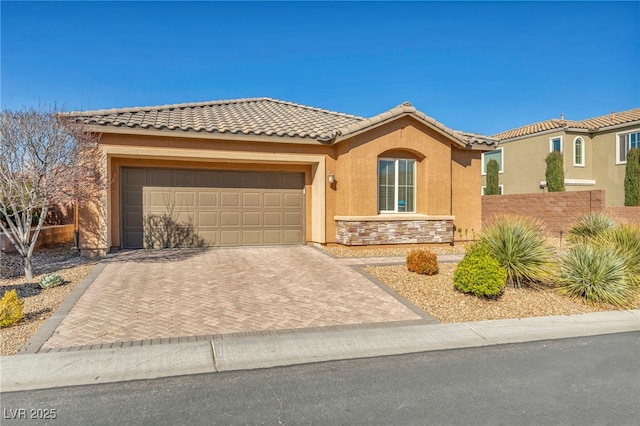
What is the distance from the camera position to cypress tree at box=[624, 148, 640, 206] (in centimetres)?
2373

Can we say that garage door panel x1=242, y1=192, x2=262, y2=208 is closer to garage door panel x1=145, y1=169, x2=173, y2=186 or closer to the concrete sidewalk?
garage door panel x1=145, y1=169, x2=173, y2=186

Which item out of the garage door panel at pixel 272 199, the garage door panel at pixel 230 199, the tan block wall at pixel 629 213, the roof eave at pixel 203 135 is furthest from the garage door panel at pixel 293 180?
the tan block wall at pixel 629 213

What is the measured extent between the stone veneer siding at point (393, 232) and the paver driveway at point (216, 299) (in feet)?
5.91

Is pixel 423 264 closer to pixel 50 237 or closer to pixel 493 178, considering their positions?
pixel 50 237

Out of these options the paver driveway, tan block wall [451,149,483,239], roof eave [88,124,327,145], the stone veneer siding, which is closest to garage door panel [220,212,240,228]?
the paver driveway

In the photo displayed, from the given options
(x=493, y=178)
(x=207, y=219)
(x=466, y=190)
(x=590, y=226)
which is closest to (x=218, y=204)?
(x=207, y=219)

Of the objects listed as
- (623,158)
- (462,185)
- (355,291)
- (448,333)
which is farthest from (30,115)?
(623,158)

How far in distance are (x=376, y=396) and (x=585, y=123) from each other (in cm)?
3218

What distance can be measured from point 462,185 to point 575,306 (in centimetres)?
749

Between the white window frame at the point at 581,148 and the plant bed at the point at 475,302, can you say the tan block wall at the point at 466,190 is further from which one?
the white window frame at the point at 581,148

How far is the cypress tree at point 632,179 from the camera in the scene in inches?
934

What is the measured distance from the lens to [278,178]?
14.2 metres

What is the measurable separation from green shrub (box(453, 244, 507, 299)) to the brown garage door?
22.2 feet

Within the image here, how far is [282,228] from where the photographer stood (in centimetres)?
1422
